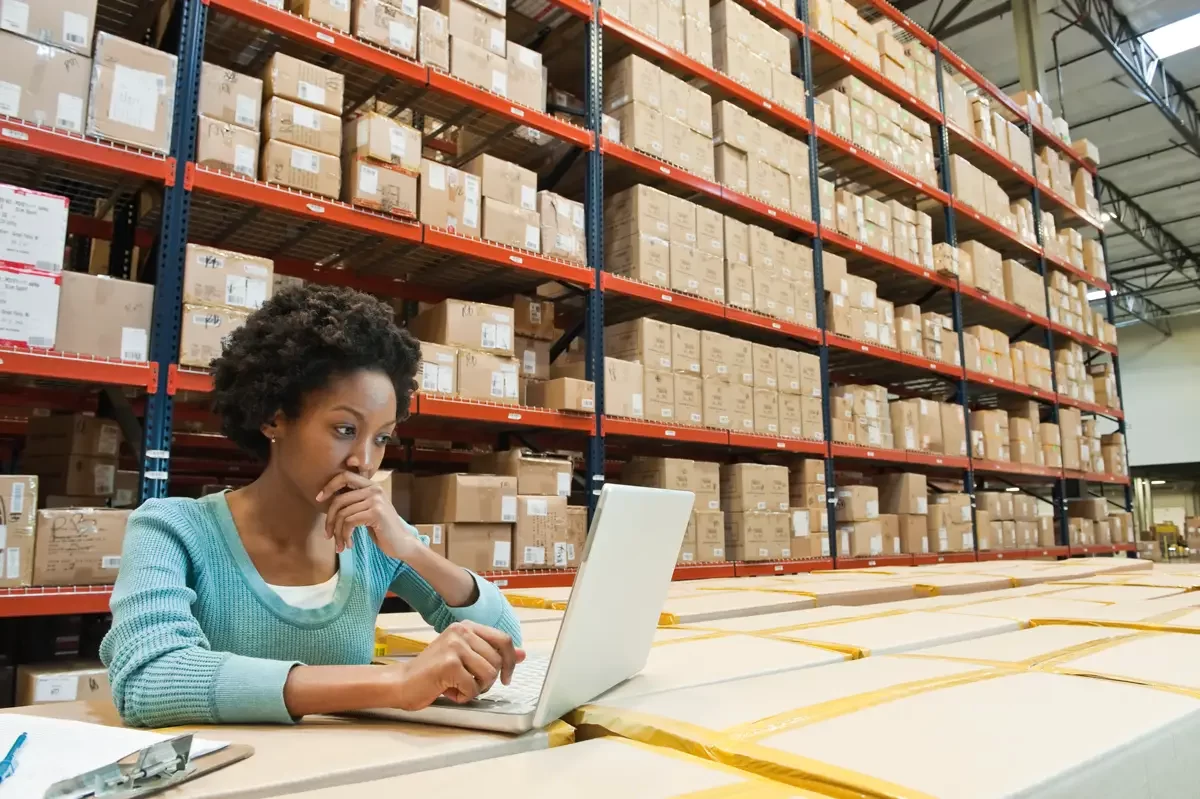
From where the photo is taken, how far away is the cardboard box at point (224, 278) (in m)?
2.96

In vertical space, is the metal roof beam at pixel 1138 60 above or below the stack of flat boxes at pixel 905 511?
above

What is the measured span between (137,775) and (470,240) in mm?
3294

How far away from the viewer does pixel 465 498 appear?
3.61 m

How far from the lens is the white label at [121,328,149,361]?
2.82 metres

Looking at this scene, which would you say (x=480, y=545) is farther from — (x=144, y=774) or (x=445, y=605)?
(x=144, y=774)

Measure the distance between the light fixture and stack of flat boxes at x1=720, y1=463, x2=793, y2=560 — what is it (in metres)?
8.25

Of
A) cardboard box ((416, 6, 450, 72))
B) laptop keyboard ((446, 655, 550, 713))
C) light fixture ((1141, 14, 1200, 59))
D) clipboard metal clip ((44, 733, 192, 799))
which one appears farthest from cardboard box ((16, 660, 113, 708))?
light fixture ((1141, 14, 1200, 59))

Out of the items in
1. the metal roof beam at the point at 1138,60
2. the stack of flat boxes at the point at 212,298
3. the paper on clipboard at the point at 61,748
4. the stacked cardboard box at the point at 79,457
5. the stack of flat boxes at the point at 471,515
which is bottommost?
the paper on clipboard at the point at 61,748

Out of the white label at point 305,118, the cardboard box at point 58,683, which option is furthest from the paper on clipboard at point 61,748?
the white label at point 305,118

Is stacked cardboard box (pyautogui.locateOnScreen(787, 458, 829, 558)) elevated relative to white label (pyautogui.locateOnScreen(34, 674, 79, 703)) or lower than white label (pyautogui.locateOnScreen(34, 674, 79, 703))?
elevated

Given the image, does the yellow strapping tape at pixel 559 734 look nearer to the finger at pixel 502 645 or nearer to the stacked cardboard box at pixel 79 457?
the finger at pixel 502 645

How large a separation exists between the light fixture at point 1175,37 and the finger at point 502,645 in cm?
1145

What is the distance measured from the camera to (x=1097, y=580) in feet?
10.5

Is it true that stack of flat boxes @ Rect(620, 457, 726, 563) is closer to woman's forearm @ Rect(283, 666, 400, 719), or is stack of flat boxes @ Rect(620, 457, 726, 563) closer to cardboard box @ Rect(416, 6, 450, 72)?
cardboard box @ Rect(416, 6, 450, 72)
